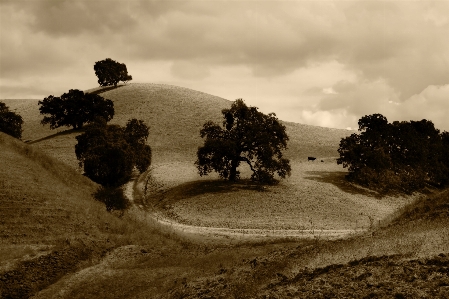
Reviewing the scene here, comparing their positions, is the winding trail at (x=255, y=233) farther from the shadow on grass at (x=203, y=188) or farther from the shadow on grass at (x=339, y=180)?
the shadow on grass at (x=339, y=180)

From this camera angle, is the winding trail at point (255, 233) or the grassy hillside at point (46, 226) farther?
the winding trail at point (255, 233)

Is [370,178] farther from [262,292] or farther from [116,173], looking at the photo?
[262,292]

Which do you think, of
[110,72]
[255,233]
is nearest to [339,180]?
[255,233]

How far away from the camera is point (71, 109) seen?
10638 centimetres

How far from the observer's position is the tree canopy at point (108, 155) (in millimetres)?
63500

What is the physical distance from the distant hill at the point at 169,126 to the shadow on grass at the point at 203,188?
25776 millimetres

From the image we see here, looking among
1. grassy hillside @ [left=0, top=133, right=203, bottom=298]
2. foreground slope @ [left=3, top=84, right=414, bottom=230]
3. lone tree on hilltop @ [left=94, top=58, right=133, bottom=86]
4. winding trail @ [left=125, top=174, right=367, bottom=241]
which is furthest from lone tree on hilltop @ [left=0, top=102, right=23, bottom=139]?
lone tree on hilltop @ [left=94, top=58, right=133, bottom=86]

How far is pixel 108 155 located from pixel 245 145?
68.6 ft

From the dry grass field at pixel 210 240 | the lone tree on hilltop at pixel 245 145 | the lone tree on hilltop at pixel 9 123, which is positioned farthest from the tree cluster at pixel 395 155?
the lone tree on hilltop at pixel 9 123

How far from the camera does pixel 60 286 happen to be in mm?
20906

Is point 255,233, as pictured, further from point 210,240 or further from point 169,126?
point 169,126

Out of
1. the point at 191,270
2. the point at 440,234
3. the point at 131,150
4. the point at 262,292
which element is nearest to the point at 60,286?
the point at 191,270

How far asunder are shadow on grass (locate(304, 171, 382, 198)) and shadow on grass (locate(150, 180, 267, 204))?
42.7 feet

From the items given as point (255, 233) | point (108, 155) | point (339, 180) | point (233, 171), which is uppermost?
point (108, 155)
